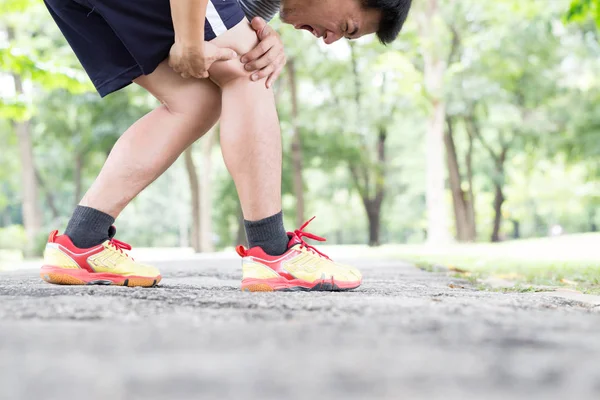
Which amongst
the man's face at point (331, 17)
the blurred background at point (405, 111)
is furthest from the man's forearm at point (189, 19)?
the blurred background at point (405, 111)

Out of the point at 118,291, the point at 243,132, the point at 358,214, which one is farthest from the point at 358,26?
the point at 358,214

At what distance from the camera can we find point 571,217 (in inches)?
1416

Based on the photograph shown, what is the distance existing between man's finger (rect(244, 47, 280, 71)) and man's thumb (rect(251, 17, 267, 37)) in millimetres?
82

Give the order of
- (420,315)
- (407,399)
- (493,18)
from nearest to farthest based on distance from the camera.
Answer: (407,399) → (420,315) → (493,18)

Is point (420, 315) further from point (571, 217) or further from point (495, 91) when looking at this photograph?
point (571, 217)

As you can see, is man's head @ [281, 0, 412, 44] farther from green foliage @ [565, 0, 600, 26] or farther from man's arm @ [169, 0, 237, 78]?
green foliage @ [565, 0, 600, 26]

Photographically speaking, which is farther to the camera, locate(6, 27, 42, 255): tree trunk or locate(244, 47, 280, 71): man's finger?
locate(6, 27, 42, 255): tree trunk

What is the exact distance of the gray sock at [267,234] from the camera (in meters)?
2.26

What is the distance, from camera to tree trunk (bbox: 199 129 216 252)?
13.3 metres

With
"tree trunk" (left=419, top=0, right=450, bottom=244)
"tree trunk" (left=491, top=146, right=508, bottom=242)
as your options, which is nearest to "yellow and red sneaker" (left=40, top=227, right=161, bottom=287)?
"tree trunk" (left=419, top=0, right=450, bottom=244)

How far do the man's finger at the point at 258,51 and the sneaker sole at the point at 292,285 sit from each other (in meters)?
0.79

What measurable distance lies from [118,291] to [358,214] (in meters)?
31.0

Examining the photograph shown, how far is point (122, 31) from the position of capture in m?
2.20

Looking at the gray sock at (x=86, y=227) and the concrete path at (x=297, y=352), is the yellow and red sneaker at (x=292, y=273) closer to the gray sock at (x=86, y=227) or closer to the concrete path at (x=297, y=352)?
the gray sock at (x=86, y=227)
